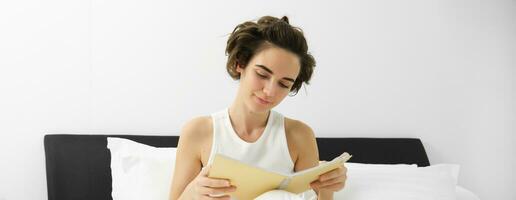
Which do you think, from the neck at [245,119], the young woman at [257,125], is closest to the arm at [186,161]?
the young woman at [257,125]

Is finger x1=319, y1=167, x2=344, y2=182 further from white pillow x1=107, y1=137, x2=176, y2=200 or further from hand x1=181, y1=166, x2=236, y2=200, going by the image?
white pillow x1=107, y1=137, x2=176, y2=200

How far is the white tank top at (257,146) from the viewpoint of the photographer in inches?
64.0

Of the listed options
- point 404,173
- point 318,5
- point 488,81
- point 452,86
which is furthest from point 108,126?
point 488,81

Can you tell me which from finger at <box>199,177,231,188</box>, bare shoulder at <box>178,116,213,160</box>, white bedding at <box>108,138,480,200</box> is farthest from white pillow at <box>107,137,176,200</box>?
finger at <box>199,177,231,188</box>

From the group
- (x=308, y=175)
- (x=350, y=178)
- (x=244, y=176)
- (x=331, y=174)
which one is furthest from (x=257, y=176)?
(x=350, y=178)

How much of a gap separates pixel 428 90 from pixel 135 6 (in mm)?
1359

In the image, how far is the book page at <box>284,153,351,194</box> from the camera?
4.26 ft

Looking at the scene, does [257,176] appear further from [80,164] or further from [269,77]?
[80,164]

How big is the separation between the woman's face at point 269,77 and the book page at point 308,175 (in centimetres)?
24

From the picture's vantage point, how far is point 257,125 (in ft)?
5.55

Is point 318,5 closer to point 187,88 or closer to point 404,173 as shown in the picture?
point 187,88

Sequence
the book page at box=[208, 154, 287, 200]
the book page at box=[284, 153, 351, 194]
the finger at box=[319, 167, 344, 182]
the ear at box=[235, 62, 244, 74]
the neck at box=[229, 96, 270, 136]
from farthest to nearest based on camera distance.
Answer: the neck at box=[229, 96, 270, 136], the ear at box=[235, 62, 244, 74], the finger at box=[319, 167, 344, 182], the book page at box=[284, 153, 351, 194], the book page at box=[208, 154, 287, 200]

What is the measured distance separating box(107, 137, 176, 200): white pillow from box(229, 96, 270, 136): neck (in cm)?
34

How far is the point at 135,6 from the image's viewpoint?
2256mm
